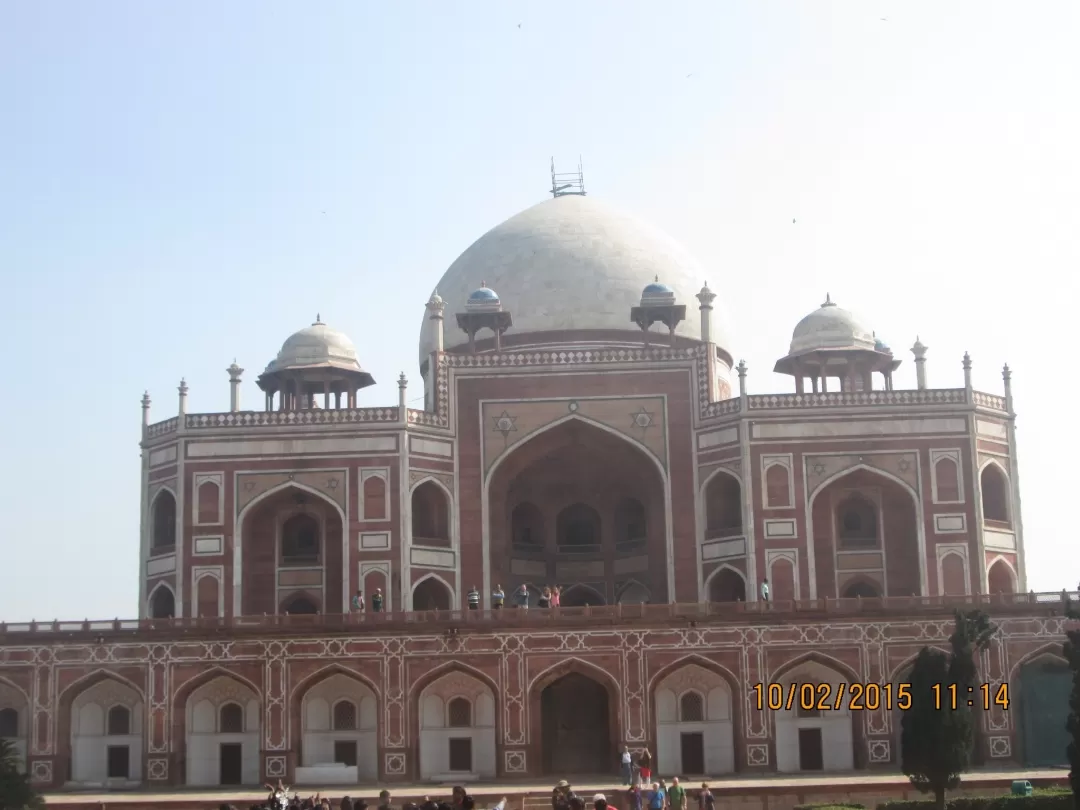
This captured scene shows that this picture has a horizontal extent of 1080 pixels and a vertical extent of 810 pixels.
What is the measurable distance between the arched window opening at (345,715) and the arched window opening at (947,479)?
10.9 metres

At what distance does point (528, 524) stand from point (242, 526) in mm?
5981

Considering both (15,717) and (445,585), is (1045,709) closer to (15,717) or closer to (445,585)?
(445,585)

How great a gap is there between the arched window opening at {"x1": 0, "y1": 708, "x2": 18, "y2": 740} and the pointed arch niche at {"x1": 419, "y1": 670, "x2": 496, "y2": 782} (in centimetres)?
643

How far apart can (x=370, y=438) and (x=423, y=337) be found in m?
6.91

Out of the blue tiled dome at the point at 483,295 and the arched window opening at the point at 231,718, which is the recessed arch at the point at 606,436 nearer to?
the blue tiled dome at the point at 483,295

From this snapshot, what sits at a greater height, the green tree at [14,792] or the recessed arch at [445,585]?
the recessed arch at [445,585]

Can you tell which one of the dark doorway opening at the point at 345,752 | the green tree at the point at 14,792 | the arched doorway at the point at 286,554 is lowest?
the green tree at the point at 14,792

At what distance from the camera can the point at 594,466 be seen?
34.6 metres

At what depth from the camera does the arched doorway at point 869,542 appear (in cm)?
3158

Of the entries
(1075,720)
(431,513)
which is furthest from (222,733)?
(1075,720)

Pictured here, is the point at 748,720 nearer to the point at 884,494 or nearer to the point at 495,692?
the point at 495,692

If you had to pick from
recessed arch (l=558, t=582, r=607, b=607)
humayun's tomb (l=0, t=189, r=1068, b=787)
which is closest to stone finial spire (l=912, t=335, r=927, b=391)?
humayun's tomb (l=0, t=189, r=1068, b=787)

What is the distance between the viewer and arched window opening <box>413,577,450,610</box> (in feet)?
104

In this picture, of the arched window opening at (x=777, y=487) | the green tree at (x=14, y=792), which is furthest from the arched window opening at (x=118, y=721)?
the arched window opening at (x=777, y=487)
